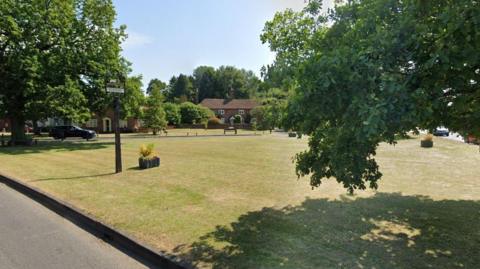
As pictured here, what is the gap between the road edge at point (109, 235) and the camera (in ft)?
15.3

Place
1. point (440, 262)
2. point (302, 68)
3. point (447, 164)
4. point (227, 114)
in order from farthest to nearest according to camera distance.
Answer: point (227, 114), point (447, 164), point (440, 262), point (302, 68)

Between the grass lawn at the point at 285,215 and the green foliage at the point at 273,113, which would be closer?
the grass lawn at the point at 285,215

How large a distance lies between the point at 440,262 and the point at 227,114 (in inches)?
3315

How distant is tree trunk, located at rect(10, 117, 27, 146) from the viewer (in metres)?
25.3

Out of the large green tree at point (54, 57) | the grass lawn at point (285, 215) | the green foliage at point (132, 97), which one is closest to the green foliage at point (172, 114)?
the green foliage at point (132, 97)

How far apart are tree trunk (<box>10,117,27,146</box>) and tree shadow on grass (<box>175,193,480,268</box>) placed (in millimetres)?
24650

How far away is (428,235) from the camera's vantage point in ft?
17.7

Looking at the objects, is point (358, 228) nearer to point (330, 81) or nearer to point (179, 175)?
point (330, 81)

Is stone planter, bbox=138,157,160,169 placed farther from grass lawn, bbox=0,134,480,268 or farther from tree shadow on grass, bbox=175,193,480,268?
tree shadow on grass, bbox=175,193,480,268

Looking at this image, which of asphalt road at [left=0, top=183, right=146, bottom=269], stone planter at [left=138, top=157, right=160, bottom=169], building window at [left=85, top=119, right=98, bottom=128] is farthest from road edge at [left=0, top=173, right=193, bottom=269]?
building window at [left=85, top=119, right=98, bottom=128]

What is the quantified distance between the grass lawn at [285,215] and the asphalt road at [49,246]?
0.54m

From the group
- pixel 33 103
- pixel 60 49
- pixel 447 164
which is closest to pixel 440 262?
pixel 447 164

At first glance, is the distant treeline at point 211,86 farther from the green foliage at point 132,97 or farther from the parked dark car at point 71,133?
the green foliage at point 132,97

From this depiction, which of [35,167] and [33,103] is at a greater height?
[33,103]
